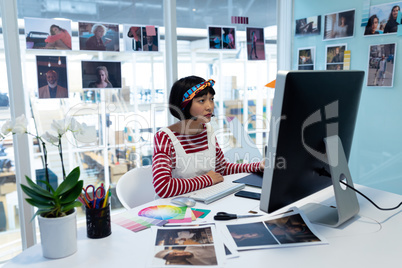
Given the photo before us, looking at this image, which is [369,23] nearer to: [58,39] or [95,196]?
[58,39]

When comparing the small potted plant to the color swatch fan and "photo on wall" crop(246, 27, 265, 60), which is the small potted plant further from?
"photo on wall" crop(246, 27, 265, 60)

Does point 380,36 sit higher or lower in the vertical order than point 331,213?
higher

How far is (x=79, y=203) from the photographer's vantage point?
0.93 m

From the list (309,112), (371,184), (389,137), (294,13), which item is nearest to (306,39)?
(294,13)

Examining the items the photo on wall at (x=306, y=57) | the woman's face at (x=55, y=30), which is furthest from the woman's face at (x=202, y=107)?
the photo on wall at (x=306, y=57)

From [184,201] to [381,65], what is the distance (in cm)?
184

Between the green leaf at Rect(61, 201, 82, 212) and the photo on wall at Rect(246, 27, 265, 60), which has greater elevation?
the photo on wall at Rect(246, 27, 265, 60)

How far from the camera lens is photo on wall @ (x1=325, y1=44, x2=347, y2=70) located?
→ 8.59 ft

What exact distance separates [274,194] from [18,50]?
1.76 meters

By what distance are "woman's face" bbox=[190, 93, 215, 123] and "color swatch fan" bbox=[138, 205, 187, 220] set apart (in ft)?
1.84

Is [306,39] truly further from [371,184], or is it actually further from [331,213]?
[331,213]

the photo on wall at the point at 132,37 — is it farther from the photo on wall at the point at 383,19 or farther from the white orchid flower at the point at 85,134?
the photo on wall at the point at 383,19

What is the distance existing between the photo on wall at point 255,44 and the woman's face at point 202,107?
1.33 metres

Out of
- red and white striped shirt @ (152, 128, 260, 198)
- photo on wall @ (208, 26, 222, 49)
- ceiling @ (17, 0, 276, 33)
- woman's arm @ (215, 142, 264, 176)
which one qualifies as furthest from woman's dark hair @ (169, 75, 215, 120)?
photo on wall @ (208, 26, 222, 49)
